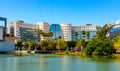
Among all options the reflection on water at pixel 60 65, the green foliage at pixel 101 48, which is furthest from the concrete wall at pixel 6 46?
the reflection on water at pixel 60 65

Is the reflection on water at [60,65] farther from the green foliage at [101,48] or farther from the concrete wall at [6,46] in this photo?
the concrete wall at [6,46]

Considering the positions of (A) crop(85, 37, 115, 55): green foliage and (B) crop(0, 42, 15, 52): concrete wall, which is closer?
(A) crop(85, 37, 115, 55): green foliage

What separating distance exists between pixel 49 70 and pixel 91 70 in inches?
186

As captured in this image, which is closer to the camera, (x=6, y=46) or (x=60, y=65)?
(x=60, y=65)

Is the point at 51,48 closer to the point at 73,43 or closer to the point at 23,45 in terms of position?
the point at 73,43

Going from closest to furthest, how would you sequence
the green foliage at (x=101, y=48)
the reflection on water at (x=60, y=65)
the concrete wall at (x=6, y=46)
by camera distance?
the reflection on water at (x=60, y=65), the green foliage at (x=101, y=48), the concrete wall at (x=6, y=46)

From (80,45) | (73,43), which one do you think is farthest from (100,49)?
(73,43)

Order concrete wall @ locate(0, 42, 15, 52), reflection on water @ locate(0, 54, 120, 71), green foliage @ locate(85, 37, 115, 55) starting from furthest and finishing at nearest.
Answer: concrete wall @ locate(0, 42, 15, 52) < green foliage @ locate(85, 37, 115, 55) < reflection on water @ locate(0, 54, 120, 71)

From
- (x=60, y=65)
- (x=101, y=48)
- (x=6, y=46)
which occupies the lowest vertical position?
(x=60, y=65)

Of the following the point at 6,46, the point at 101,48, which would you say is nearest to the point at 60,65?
the point at 101,48

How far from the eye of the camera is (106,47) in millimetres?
73688

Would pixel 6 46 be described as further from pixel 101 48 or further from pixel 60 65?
pixel 60 65

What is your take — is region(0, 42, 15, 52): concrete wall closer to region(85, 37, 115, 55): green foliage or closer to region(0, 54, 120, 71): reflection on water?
region(85, 37, 115, 55): green foliage

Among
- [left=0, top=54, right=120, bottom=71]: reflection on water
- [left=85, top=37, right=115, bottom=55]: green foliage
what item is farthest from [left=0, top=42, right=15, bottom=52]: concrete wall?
[left=0, top=54, right=120, bottom=71]: reflection on water
